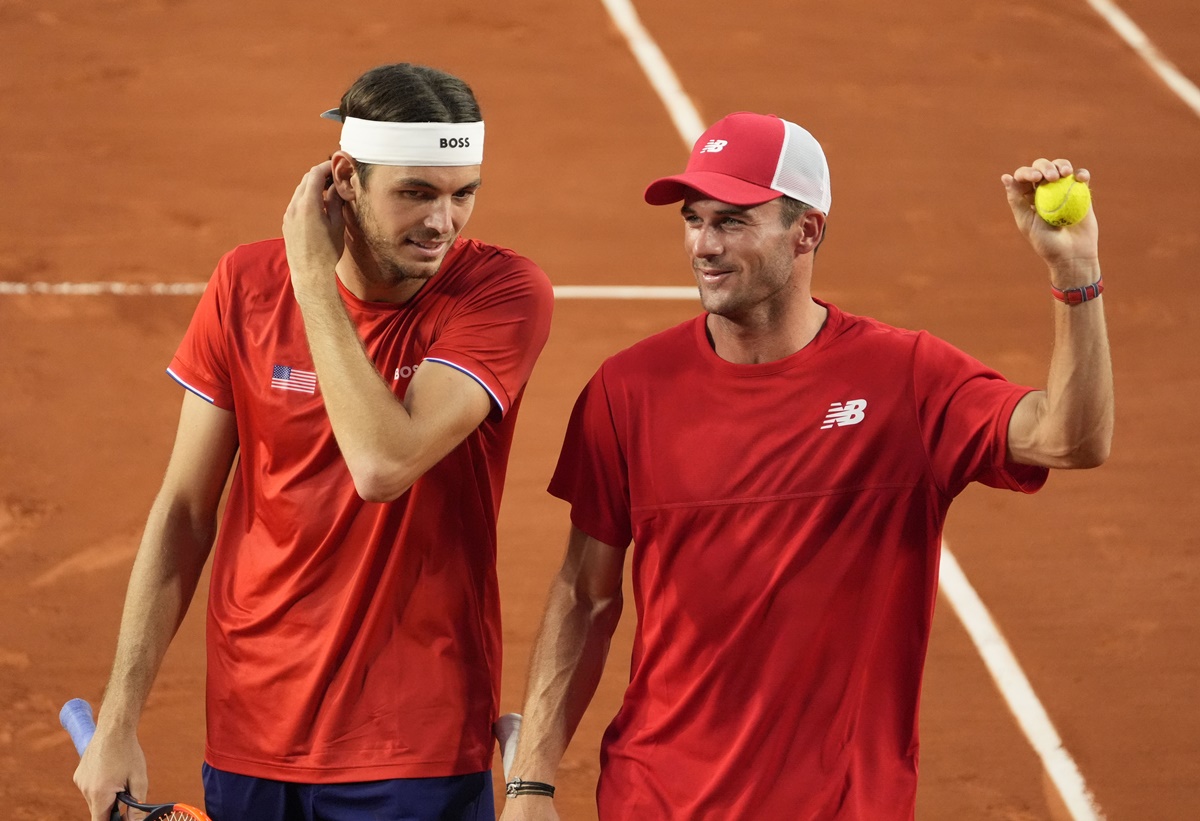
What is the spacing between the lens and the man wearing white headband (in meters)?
3.58

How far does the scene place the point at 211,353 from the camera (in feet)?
12.5

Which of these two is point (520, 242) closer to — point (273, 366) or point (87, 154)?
point (87, 154)

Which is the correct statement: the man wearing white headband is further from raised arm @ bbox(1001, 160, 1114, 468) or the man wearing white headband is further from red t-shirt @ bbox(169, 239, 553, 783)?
raised arm @ bbox(1001, 160, 1114, 468)

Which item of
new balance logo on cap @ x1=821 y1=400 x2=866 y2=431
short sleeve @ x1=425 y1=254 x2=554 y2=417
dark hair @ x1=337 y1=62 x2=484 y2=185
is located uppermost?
dark hair @ x1=337 y1=62 x2=484 y2=185

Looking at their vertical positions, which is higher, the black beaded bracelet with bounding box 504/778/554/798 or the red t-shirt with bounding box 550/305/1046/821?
the red t-shirt with bounding box 550/305/1046/821

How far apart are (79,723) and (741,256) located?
6.43ft

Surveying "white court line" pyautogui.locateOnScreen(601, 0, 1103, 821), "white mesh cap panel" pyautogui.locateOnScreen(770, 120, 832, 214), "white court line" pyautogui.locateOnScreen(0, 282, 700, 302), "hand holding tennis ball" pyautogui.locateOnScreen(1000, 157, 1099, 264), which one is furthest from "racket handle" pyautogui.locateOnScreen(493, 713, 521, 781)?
"white court line" pyautogui.locateOnScreen(0, 282, 700, 302)

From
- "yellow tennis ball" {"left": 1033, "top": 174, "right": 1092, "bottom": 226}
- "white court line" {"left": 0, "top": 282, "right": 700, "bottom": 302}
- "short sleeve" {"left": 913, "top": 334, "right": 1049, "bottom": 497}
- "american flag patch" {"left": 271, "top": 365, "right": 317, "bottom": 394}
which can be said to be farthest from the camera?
"white court line" {"left": 0, "top": 282, "right": 700, "bottom": 302}

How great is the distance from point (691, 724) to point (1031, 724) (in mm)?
3394

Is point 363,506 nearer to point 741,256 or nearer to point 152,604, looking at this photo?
point 152,604

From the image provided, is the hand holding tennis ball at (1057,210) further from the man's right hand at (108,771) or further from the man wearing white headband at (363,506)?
the man's right hand at (108,771)

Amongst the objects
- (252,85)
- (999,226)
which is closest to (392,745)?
(999,226)

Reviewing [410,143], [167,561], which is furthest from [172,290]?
[410,143]

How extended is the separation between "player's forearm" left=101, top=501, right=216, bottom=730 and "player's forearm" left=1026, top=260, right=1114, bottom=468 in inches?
80.1
